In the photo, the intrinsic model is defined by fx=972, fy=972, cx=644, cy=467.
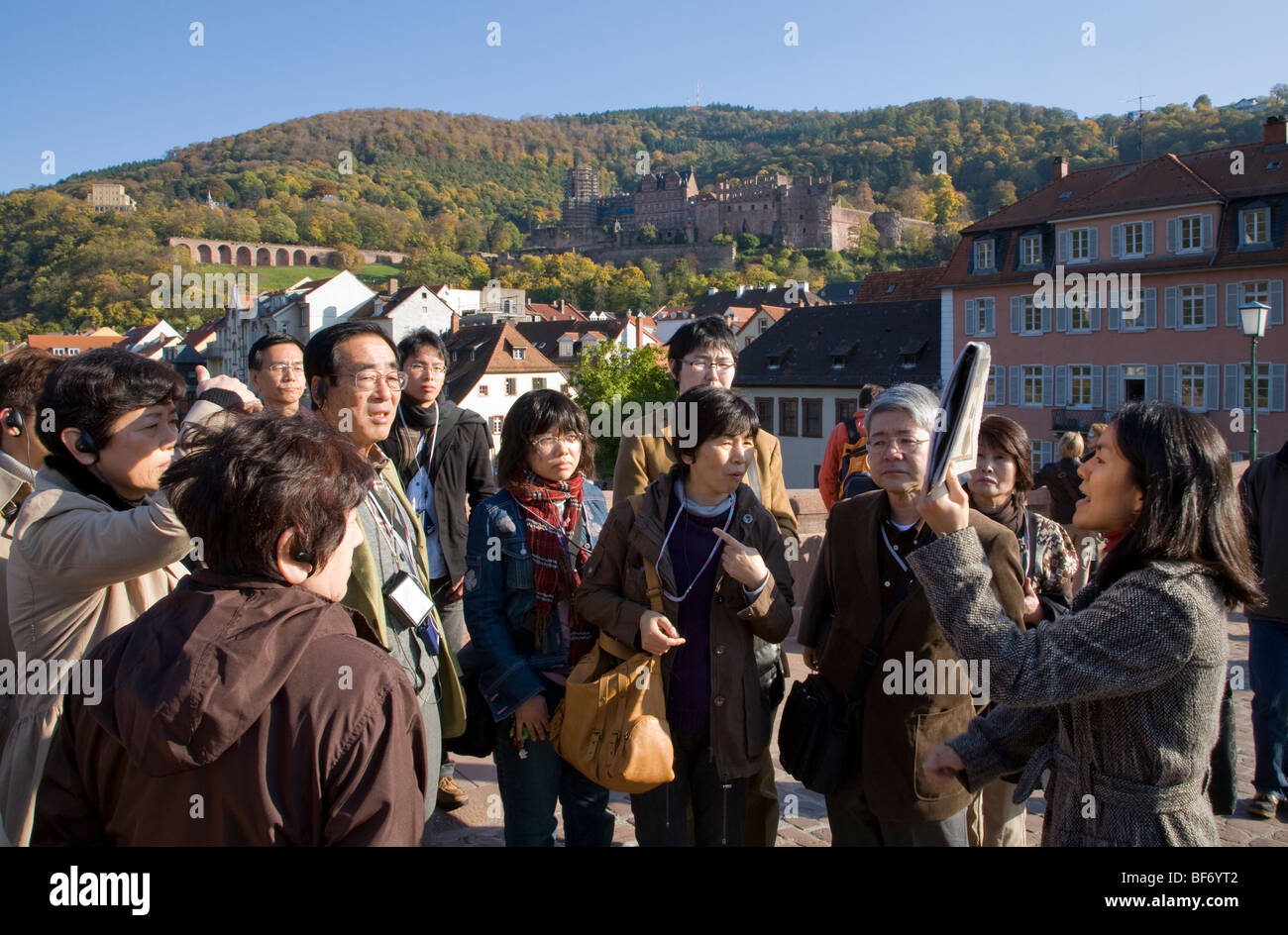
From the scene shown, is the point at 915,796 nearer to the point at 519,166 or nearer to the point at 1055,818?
the point at 1055,818

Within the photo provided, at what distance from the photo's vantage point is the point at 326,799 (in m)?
1.78

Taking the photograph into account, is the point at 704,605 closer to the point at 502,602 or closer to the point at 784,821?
the point at 502,602

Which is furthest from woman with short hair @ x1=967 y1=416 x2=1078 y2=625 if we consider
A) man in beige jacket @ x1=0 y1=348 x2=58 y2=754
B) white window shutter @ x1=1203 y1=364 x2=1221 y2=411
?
white window shutter @ x1=1203 y1=364 x2=1221 y2=411

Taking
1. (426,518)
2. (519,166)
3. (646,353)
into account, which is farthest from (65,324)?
(519,166)

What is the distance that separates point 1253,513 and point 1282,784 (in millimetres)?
1300

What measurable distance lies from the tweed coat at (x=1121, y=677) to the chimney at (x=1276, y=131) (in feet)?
132

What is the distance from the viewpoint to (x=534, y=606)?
11.5ft

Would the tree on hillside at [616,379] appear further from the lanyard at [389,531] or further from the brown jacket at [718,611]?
the lanyard at [389,531]

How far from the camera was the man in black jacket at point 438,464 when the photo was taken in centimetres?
475

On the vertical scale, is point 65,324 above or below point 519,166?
below

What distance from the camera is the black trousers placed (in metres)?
3.35

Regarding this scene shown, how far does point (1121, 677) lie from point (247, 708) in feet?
6.03

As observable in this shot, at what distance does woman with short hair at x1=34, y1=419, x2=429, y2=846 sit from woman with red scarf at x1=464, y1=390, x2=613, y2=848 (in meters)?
1.48
